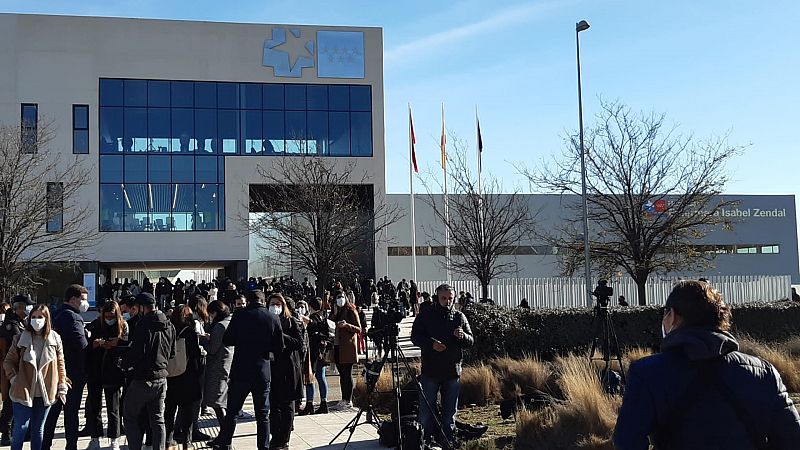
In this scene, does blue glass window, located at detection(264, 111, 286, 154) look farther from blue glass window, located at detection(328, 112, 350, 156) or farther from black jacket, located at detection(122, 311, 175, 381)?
black jacket, located at detection(122, 311, 175, 381)

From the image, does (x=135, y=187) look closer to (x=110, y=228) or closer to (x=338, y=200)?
(x=110, y=228)

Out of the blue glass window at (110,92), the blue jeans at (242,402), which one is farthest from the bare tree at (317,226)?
the blue jeans at (242,402)

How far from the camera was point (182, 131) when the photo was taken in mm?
42375

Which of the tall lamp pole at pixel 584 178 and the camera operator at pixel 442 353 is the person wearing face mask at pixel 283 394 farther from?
the tall lamp pole at pixel 584 178

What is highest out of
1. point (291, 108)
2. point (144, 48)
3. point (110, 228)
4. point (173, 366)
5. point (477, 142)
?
point (144, 48)

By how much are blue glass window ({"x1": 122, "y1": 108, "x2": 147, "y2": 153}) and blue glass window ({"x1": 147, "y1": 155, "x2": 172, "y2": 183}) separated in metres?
0.75

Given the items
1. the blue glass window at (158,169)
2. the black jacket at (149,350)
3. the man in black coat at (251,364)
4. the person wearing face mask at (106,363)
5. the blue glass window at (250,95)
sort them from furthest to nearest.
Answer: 1. the blue glass window at (250,95)
2. the blue glass window at (158,169)
3. the person wearing face mask at (106,363)
4. the man in black coat at (251,364)
5. the black jacket at (149,350)

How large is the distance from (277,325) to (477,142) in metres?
29.3

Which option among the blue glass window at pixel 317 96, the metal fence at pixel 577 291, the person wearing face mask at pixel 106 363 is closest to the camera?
the person wearing face mask at pixel 106 363

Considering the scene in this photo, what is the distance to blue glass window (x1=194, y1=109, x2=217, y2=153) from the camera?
42562 millimetres

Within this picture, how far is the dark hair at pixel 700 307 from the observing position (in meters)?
3.45

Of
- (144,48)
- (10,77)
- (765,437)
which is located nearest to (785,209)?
(144,48)

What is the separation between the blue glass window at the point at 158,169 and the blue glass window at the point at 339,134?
8390 mm

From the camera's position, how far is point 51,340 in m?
8.28
